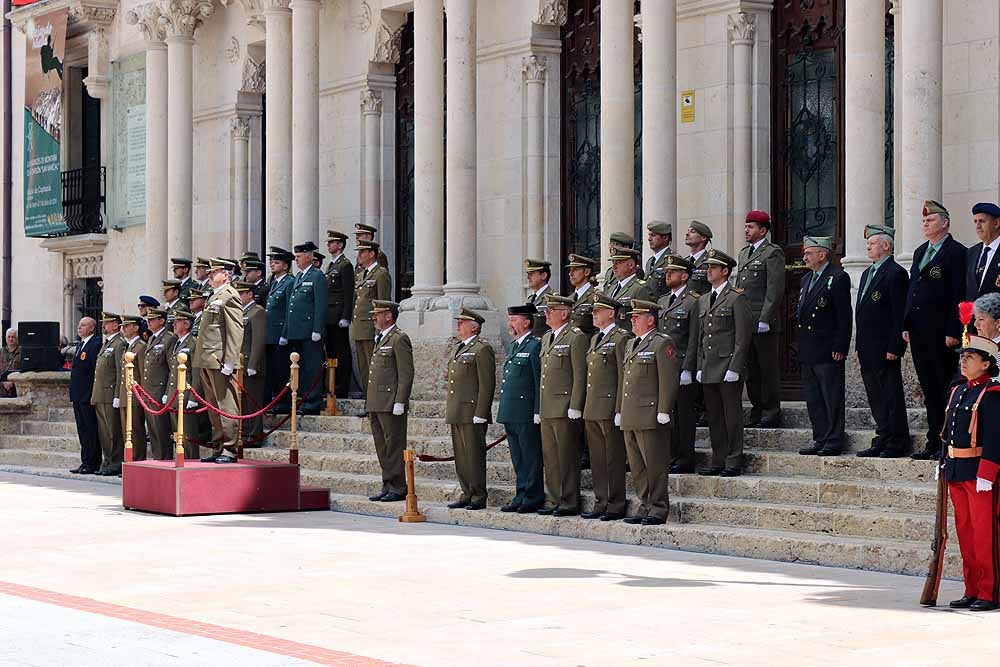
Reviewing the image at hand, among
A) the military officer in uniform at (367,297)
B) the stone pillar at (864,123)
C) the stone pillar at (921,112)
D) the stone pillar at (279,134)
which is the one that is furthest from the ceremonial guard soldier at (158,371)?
the stone pillar at (921,112)

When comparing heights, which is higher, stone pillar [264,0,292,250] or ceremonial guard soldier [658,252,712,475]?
stone pillar [264,0,292,250]

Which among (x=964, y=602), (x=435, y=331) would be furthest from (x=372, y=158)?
(x=964, y=602)

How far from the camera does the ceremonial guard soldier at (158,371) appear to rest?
19.4 metres

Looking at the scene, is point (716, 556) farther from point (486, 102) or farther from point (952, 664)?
point (486, 102)

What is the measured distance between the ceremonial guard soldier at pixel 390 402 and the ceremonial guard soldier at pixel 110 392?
16.8 ft

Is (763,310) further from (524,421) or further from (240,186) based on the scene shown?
(240,186)

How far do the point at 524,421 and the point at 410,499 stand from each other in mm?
1296

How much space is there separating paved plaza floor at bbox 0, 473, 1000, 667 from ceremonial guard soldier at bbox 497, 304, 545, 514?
0.59 m

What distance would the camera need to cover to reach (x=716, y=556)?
12.5m

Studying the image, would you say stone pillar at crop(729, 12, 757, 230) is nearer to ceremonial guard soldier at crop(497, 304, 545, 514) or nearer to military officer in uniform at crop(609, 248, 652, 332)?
military officer in uniform at crop(609, 248, 652, 332)

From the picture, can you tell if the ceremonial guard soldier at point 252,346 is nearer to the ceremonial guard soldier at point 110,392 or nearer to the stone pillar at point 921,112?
the ceremonial guard soldier at point 110,392

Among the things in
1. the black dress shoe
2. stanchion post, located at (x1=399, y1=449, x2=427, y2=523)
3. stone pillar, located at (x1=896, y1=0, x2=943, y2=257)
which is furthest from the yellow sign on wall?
the black dress shoe

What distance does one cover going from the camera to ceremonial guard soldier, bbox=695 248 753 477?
45.4 ft

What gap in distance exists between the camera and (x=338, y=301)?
1934 centimetres
